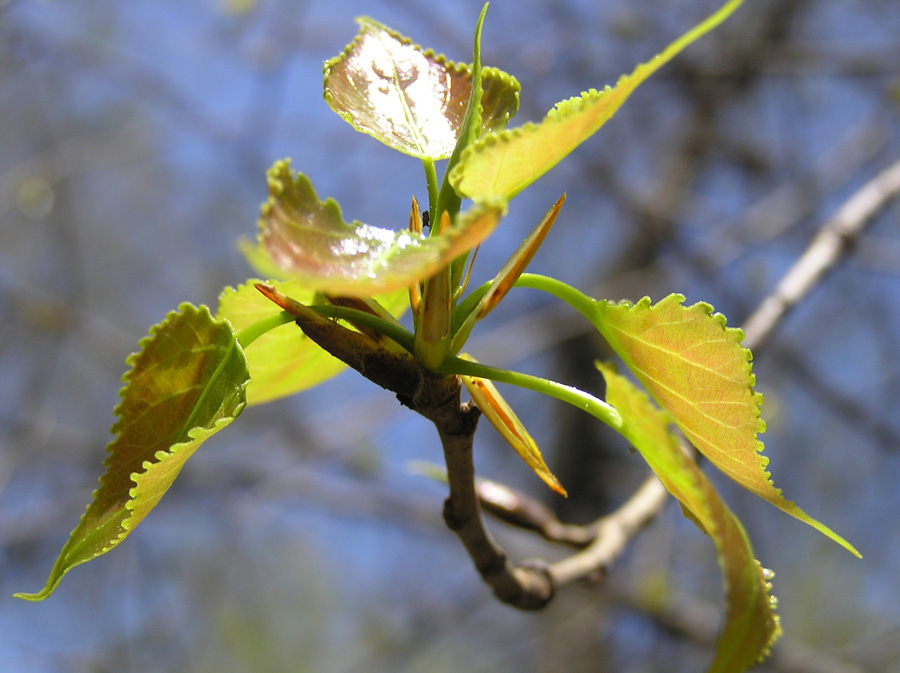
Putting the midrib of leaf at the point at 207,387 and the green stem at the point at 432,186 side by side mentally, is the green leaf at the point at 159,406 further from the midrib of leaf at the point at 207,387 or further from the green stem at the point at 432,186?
the green stem at the point at 432,186

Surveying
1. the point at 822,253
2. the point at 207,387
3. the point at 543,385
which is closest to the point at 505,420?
the point at 543,385

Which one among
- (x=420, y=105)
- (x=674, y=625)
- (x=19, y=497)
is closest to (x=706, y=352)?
(x=420, y=105)

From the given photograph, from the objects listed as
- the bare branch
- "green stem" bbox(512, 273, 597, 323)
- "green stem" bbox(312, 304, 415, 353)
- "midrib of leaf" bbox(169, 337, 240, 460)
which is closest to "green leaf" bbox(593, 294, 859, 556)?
"green stem" bbox(512, 273, 597, 323)

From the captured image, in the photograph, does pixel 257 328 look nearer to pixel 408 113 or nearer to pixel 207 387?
pixel 207 387

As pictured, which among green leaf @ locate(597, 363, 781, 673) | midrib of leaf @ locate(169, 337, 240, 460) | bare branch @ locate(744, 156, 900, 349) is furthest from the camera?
bare branch @ locate(744, 156, 900, 349)

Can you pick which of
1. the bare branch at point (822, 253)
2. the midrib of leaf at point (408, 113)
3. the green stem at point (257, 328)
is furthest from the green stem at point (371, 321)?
the bare branch at point (822, 253)

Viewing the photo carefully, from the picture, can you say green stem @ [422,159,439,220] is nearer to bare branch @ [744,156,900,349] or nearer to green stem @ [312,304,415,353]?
green stem @ [312,304,415,353]
